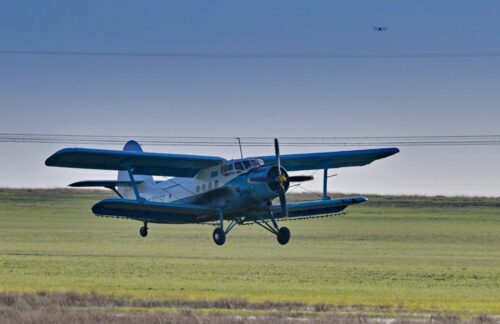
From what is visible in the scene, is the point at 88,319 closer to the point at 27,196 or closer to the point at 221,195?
the point at 221,195

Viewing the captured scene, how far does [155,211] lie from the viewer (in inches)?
2366

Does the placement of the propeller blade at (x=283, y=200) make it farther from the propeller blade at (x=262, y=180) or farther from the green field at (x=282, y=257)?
the green field at (x=282, y=257)

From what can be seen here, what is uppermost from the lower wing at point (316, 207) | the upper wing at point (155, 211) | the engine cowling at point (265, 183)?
the engine cowling at point (265, 183)

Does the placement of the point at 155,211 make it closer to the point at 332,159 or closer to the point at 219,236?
the point at 219,236

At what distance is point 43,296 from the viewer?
254 ft

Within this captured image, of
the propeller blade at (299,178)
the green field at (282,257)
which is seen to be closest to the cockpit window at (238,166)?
the propeller blade at (299,178)

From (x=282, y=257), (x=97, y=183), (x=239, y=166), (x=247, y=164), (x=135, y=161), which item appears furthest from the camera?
(x=282, y=257)


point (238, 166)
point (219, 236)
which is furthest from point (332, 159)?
point (219, 236)

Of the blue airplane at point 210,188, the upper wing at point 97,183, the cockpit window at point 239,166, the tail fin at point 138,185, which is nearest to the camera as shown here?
the blue airplane at point 210,188

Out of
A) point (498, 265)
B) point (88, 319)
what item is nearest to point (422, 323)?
point (88, 319)

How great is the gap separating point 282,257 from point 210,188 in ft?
209

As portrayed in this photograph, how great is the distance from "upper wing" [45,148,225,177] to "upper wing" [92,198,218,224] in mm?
2812

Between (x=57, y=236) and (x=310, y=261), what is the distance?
3964 centimetres

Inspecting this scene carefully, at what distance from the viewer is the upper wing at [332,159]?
222 feet
